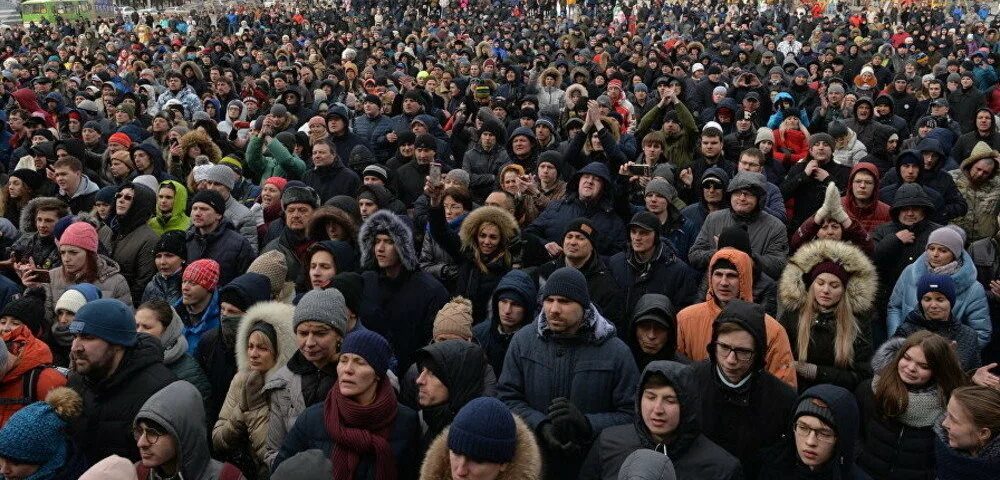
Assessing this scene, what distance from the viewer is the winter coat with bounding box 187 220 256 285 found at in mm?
6418

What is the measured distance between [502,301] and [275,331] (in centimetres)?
125

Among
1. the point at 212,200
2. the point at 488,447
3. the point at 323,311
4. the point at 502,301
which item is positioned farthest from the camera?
the point at 212,200

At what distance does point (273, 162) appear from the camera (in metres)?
9.50

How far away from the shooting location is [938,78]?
14594 millimetres

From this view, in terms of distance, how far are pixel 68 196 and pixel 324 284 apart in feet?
12.6

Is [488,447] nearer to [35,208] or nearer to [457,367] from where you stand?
[457,367]

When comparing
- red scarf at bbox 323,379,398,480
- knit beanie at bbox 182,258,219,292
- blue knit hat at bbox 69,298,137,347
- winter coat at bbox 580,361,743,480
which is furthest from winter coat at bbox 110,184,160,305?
winter coat at bbox 580,361,743,480

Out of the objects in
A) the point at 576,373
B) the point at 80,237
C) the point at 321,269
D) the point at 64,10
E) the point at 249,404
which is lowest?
the point at 249,404

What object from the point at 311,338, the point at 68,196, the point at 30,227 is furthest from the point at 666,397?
the point at 68,196

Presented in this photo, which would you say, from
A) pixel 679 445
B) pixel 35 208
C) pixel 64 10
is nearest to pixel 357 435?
pixel 679 445

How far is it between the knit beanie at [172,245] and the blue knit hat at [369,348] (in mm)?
2669

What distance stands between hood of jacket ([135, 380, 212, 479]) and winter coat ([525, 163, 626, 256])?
349 cm

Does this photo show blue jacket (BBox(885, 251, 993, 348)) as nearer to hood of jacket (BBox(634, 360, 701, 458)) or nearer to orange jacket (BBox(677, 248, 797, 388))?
orange jacket (BBox(677, 248, 797, 388))

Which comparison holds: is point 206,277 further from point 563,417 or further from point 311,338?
point 563,417
